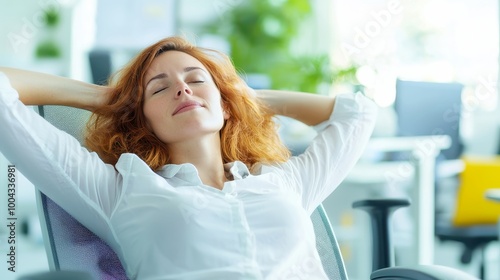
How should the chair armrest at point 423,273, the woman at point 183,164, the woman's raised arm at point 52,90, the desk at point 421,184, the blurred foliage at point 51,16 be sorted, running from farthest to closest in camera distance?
the blurred foliage at point 51,16, the desk at point 421,184, the woman's raised arm at point 52,90, the woman at point 183,164, the chair armrest at point 423,273

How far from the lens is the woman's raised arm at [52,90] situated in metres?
1.43

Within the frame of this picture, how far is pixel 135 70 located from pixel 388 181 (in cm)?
226

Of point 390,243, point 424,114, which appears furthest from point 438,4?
point 390,243

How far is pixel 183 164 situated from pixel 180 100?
14 cm

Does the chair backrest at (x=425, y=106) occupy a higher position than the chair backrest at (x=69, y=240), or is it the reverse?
the chair backrest at (x=425, y=106)

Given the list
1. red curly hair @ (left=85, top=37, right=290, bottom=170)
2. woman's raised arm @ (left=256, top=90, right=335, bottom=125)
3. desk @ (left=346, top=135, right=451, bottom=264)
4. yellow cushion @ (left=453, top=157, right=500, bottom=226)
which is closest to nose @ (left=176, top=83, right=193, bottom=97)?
red curly hair @ (left=85, top=37, right=290, bottom=170)

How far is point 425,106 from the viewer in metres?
3.37

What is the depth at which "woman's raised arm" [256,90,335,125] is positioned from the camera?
5.79 ft

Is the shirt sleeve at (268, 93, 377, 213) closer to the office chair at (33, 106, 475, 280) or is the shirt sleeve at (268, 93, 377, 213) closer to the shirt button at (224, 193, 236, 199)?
the shirt button at (224, 193, 236, 199)

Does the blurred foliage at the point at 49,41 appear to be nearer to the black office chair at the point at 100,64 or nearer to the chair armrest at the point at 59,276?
the black office chair at the point at 100,64

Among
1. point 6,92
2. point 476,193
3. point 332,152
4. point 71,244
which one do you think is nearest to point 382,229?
point 332,152

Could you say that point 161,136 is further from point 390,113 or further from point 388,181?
point 390,113

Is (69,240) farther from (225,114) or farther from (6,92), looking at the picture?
(225,114)

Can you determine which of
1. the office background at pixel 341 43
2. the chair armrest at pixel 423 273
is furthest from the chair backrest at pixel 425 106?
the chair armrest at pixel 423 273
